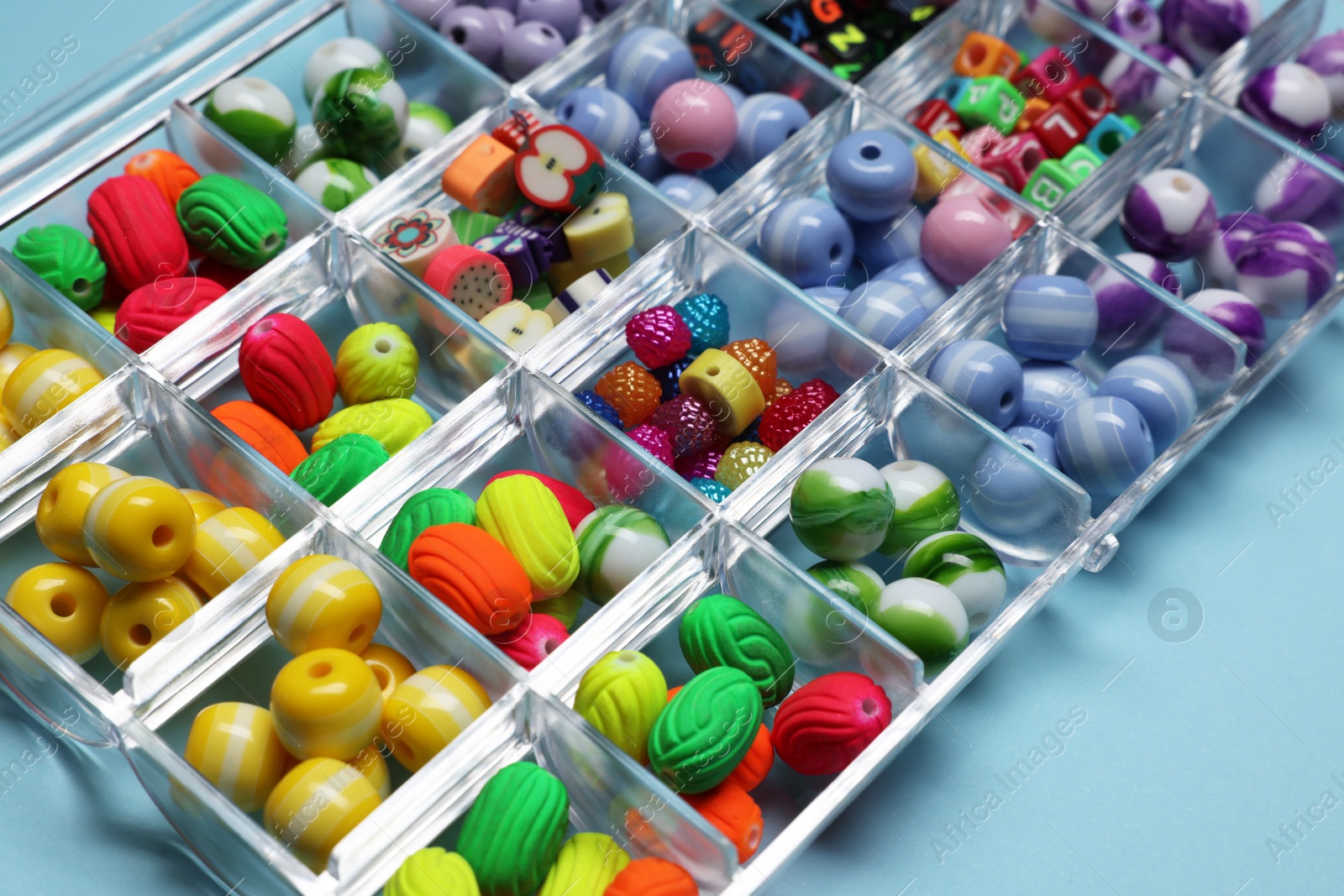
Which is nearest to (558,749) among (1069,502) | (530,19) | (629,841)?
(629,841)

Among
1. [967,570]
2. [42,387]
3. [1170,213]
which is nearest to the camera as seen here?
[967,570]

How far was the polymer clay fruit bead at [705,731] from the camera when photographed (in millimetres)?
2174

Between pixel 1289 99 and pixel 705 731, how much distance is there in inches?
77.0

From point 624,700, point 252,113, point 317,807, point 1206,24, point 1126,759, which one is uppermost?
point 252,113

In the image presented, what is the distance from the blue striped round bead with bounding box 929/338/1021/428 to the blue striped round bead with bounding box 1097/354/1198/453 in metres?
0.19

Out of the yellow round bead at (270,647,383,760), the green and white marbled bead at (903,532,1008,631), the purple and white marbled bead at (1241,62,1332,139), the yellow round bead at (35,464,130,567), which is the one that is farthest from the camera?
the purple and white marbled bead at (1241,62,1332,139)

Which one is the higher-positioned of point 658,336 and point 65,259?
point 65,259

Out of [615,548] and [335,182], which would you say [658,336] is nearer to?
[615,548]

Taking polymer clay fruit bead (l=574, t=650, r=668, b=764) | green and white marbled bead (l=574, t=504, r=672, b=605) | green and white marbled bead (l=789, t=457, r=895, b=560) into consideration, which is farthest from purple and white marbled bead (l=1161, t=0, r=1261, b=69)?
polymer clay fruit bead (l=574, t=650, r=668, b=764)

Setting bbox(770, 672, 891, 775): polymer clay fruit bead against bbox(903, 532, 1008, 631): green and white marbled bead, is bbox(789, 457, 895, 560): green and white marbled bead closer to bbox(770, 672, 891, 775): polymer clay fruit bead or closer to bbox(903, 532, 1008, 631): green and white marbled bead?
bbox(903, 532, 1008, 631): green and white marbled bead

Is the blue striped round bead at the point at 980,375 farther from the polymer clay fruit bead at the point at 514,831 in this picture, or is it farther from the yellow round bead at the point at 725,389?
the polymer clay fruit bead at the point at 514,831

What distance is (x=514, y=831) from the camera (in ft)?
6.98

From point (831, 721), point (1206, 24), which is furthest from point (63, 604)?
point (1206, 24)

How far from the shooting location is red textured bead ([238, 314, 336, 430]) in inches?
102
